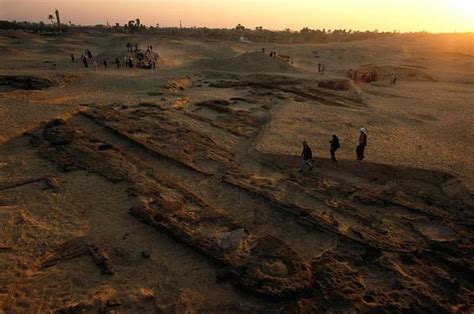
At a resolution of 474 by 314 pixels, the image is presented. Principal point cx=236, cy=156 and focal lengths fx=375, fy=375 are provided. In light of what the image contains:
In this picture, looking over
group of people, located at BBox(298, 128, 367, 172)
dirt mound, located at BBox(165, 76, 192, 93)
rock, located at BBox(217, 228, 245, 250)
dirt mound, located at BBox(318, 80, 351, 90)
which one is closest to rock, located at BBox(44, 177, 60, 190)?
rock, located at BBox(217, 228, 245, 250)

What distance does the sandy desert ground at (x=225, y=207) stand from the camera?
24.5 feet

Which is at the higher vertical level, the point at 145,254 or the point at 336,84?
the point at 336,84

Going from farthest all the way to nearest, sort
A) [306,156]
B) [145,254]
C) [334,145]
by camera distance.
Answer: [334,145] → [306,156] → [145,254]

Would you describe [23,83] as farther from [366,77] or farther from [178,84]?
[366,77]

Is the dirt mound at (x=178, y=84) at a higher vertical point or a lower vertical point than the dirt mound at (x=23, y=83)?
lower

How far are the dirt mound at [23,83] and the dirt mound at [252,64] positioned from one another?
16.4 metres

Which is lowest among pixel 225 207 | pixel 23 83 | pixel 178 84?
pixel 225 207

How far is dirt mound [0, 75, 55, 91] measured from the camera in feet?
74.5

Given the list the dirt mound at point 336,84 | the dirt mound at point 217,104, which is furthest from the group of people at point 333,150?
the dirt mound at point 336,84

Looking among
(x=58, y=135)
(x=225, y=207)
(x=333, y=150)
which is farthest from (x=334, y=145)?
(x=58, y=135)

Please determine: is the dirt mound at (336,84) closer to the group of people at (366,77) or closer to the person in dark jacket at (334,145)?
the group of people at (366,77)

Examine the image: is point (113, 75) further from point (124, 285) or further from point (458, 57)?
point (458, 57)

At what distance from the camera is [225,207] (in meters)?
10.7

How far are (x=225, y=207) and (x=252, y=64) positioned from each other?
1083 inches
